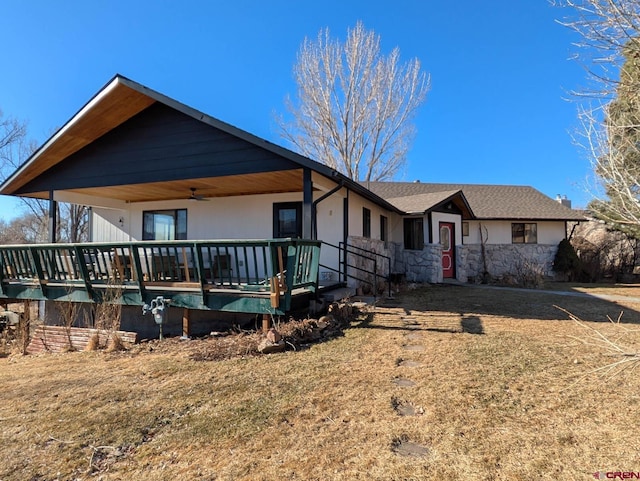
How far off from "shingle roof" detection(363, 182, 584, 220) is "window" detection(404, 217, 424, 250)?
631 millimetres

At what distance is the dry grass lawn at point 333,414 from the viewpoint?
2225 mm

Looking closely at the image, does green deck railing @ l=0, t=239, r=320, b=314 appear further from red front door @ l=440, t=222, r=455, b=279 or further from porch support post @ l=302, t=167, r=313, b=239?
red front door @ l=440, t=222, r=455, b=279

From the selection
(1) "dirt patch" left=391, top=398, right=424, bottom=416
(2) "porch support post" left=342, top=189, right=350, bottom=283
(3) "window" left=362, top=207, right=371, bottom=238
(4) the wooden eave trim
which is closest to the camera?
(1) "dirt patch" left=391, top=398, right=424, bottom=416

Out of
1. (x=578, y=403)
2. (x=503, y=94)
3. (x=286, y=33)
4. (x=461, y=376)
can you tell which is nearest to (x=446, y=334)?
(x=461, y=376)

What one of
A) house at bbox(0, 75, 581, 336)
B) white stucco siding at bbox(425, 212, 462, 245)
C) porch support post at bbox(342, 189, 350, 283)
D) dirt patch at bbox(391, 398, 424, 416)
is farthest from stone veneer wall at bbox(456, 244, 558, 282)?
dirt patch at bbox(391, 398, 424, 416)

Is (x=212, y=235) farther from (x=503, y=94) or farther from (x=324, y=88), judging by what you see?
(x=324, y=88)

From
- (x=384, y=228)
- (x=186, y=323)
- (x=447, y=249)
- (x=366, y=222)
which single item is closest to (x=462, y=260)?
(x=447, y=249)

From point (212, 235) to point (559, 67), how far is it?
853 cm

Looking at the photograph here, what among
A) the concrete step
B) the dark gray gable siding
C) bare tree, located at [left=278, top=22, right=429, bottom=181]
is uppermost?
bare tree, located at [left=278, top=22, right=429, bottom=181]

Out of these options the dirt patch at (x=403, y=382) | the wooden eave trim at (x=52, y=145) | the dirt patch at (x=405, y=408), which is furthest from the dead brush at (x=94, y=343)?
the dirt patch at (x=405, y=408)

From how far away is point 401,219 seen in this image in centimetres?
1373

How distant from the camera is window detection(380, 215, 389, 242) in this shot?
1252 centimetres

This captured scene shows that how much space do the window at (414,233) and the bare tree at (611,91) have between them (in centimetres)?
989

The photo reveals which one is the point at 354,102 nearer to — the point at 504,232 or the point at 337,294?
the point at 504,232
